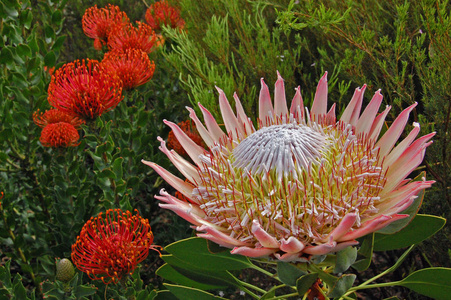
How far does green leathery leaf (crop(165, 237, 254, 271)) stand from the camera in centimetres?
120

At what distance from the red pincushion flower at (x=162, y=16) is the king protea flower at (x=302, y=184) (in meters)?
1.59

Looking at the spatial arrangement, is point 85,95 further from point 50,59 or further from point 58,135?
point 50,59

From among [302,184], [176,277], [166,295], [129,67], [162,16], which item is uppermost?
[162,16]

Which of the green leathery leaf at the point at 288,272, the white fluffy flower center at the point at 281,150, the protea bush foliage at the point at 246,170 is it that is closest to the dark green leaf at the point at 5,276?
the protea bush foliage at the point at 246,170

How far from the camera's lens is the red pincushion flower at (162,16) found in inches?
108

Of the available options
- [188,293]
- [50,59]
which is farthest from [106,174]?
[50,59]

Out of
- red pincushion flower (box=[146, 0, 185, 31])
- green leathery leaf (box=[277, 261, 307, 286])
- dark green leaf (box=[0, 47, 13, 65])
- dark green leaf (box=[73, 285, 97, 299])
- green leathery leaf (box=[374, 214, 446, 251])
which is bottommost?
dark green leaf (box=[73, 285, 97, 299])

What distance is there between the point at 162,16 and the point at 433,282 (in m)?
2.22

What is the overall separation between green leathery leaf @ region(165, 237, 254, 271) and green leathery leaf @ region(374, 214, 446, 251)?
40 cm

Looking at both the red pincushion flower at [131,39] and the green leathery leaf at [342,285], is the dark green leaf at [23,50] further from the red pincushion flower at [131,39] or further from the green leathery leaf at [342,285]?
the green leathery leaf at [342,285]

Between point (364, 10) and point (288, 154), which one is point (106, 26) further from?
point (288, 154)

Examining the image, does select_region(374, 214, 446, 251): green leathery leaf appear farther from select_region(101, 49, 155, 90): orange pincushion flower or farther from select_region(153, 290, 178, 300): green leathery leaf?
select_region(101, 49, 155, 90): orange pincushion flower

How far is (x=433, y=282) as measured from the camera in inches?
47.6

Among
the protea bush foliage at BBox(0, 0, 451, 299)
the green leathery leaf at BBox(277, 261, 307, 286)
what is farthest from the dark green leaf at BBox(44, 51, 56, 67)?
the green leathery leaf at BBox(277, 261, 307, 286)
